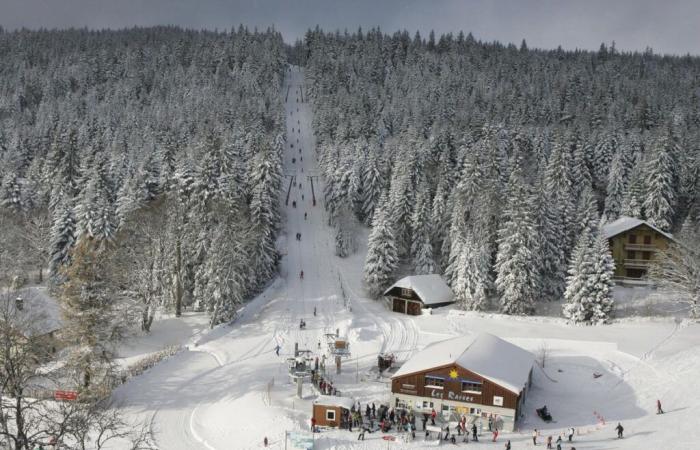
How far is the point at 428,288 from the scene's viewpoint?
189 ft

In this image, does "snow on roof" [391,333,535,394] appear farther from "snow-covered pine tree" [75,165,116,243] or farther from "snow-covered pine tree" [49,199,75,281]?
"snow-covered pine tree" [49,199,75,281]

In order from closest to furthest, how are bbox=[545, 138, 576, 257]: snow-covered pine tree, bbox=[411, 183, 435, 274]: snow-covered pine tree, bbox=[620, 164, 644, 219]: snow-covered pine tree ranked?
bbox=[411, 183, 435, 274]: snow-covered pine tree, bbox=[620, 164, 644, 219]: snow-covered pine tree, bbox=[545, 138, 576, 257]: snow-covered pine tree

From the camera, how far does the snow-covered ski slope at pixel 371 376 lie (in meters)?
33.5

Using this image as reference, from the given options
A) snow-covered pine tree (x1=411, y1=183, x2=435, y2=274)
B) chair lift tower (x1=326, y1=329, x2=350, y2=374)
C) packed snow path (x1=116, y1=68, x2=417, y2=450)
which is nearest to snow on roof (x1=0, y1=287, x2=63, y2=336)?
packed snow path (x1=116, y1=68, x2=417, y2=450)

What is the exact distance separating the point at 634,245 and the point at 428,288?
22850 millimetres

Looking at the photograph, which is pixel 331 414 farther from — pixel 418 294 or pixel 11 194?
pixel 11 194

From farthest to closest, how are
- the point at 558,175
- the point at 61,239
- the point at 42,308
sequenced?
the point at 558,175
the point at 61,239
the point at 42,308

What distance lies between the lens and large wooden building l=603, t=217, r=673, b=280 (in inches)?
2392

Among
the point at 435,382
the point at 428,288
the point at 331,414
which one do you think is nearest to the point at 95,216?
the point at 428,288

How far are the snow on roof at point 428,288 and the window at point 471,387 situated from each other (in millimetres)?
18513

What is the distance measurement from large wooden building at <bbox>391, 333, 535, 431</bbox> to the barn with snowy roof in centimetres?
1612

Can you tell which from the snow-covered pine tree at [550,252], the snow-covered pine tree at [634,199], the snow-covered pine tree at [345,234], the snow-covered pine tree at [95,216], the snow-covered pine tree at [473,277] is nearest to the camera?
the snow-covered pine tree at [473,277]

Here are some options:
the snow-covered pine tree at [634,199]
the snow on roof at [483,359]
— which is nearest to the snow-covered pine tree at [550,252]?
the snow-covered pine tree at [634,199]

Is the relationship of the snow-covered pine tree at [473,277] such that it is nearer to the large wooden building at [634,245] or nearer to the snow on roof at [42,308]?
the large wooden building at [634,245]
